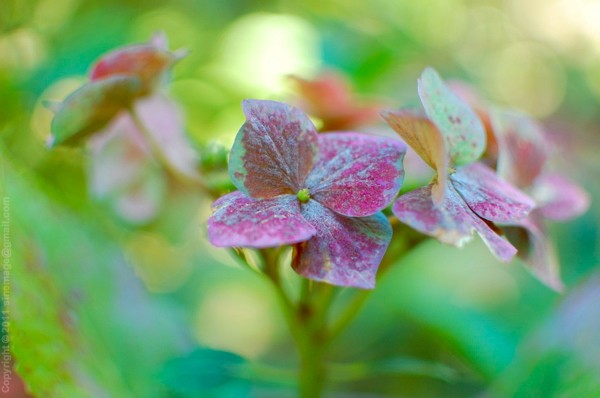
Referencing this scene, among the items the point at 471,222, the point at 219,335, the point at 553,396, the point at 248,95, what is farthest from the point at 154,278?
the point at 471,222

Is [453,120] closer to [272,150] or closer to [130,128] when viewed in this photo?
[272,150]

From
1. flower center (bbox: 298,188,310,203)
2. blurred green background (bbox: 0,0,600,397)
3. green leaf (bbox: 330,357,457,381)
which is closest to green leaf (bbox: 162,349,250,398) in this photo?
blurred green background (bbox: 0,0,600,397)

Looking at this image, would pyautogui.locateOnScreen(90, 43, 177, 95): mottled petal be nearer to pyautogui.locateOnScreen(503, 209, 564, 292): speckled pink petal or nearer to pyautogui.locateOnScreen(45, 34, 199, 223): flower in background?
pyautogui.locateOnScreen(45, 34, 199, 223): flower in background

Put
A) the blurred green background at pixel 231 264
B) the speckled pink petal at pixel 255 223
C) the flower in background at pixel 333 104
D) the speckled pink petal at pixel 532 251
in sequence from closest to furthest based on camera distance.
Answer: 1. the speckled pink petal at pixel 255 223
2. the speckled pink petal at pixel 532 251
3. the blurred green background at pixel 231 264
4. the flower in background at pixel 333 104

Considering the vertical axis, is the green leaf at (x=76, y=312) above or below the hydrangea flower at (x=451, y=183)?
below

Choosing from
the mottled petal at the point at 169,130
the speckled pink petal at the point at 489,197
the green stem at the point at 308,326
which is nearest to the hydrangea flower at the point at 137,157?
the mottled petal at the point at 169,130

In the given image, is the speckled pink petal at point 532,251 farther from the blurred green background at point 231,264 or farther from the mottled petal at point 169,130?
the mottled petal at point 169,130

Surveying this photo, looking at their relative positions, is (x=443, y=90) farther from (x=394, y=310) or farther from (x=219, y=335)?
(x=219, y=335)
